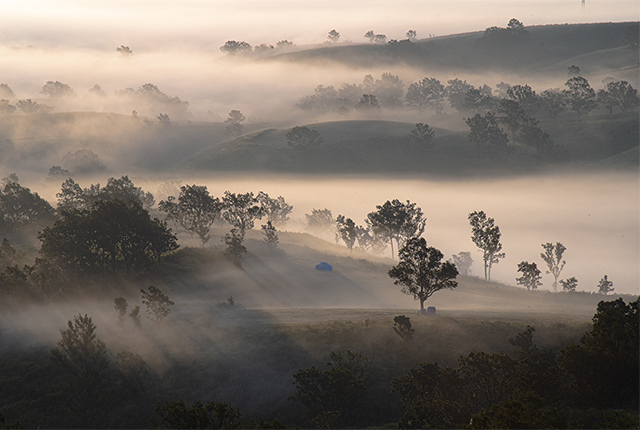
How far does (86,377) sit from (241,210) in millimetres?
67116

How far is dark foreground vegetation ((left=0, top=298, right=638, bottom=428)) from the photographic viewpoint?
38.2 meters

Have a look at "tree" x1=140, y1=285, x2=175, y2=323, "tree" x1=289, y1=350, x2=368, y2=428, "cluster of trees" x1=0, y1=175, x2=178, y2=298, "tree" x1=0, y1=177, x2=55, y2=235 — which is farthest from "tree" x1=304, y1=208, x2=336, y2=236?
"tree" x1=289, y1=350, x2=368, y2=428

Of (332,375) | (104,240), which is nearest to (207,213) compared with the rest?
(104,240)

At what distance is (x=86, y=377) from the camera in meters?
45.0

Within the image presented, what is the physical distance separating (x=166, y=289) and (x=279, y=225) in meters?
87.0

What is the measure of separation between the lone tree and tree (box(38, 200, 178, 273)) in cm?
3975

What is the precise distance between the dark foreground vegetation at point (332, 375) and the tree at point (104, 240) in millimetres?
20156

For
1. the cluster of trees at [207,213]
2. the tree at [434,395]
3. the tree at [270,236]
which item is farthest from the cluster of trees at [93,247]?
the tree at [434,395]

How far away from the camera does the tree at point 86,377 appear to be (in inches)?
1690

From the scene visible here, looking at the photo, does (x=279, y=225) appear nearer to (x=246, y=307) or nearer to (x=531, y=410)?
(x=246, y=307)

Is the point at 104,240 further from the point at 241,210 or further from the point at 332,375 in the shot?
the point at 332,375

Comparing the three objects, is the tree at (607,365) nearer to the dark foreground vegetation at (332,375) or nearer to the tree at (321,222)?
the dark foreground vegetation at (332,375)

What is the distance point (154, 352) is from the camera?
53.1 meters

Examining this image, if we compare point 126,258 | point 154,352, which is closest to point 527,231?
point 126,258
